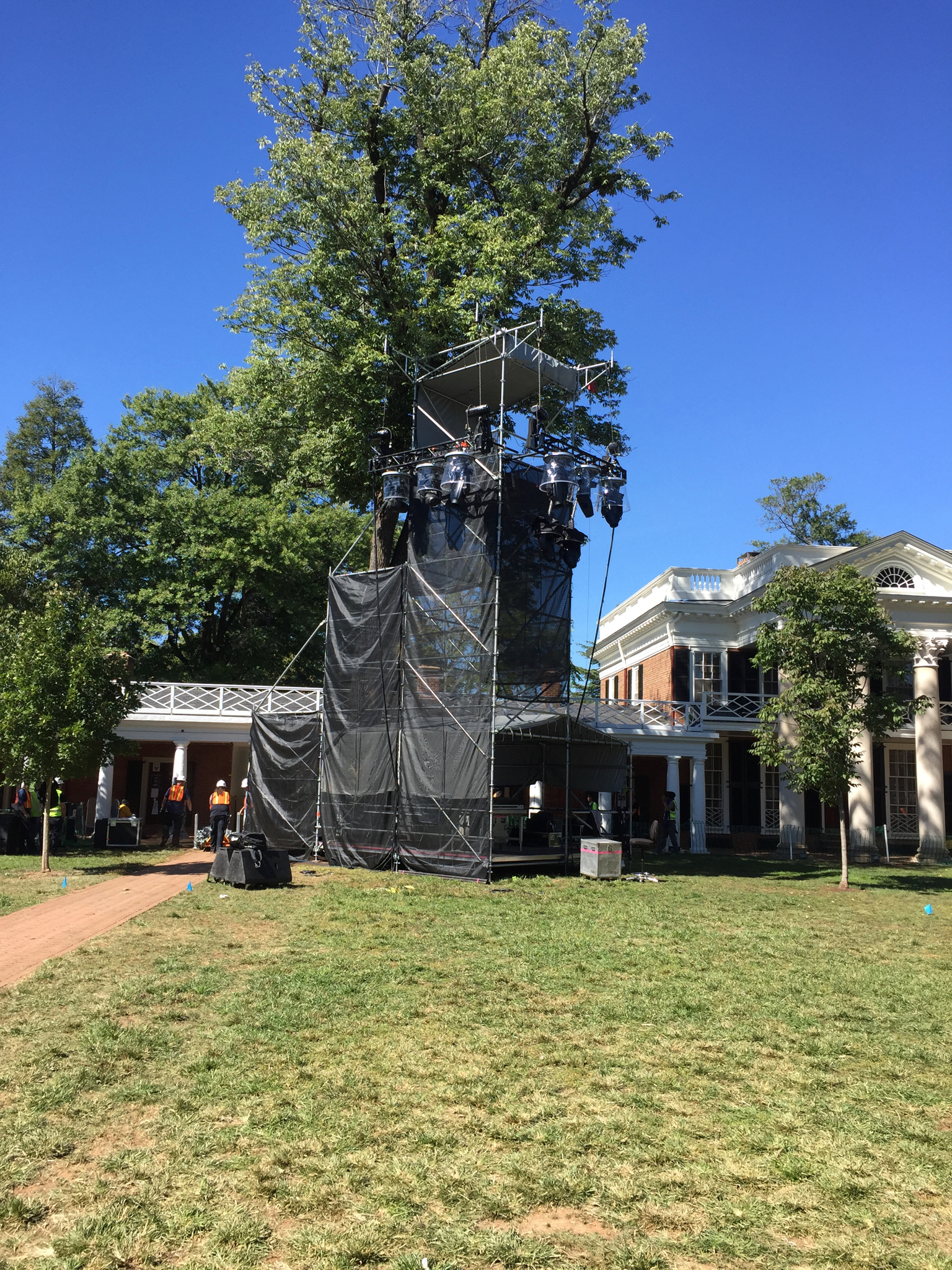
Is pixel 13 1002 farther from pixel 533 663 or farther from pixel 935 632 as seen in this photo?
pixel 935 632

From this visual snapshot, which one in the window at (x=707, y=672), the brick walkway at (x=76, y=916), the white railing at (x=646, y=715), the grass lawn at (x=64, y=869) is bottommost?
the brick walkway at (x=76, y=916)

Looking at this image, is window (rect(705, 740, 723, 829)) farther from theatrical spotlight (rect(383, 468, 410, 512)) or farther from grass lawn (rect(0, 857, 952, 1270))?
grass lawn (rect(0, 857, 952, 1270))

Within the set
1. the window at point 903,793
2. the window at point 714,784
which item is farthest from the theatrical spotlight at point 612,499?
the window at point 903,793

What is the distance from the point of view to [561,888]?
50.9 ft

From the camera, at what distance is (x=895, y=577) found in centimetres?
2755

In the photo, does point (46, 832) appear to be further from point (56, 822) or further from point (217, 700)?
point (217, 700)

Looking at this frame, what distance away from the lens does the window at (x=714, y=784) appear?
29.9m

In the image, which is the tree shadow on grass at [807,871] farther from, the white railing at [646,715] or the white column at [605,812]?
the white railing at [646,715]

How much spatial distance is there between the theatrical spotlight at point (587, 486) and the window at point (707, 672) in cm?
1301

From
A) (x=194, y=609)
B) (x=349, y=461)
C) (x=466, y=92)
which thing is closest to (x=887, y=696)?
(x=349, y=461)

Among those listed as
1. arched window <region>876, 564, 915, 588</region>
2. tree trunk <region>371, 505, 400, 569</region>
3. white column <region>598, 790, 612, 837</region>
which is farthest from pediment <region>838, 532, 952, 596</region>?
tree trunk <region>371, 505, 400, 569</region>

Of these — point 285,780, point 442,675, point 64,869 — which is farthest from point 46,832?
point 442,675

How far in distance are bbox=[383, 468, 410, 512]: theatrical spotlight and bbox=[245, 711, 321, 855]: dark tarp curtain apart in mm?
4627

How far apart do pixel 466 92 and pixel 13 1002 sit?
1935 centimetres
